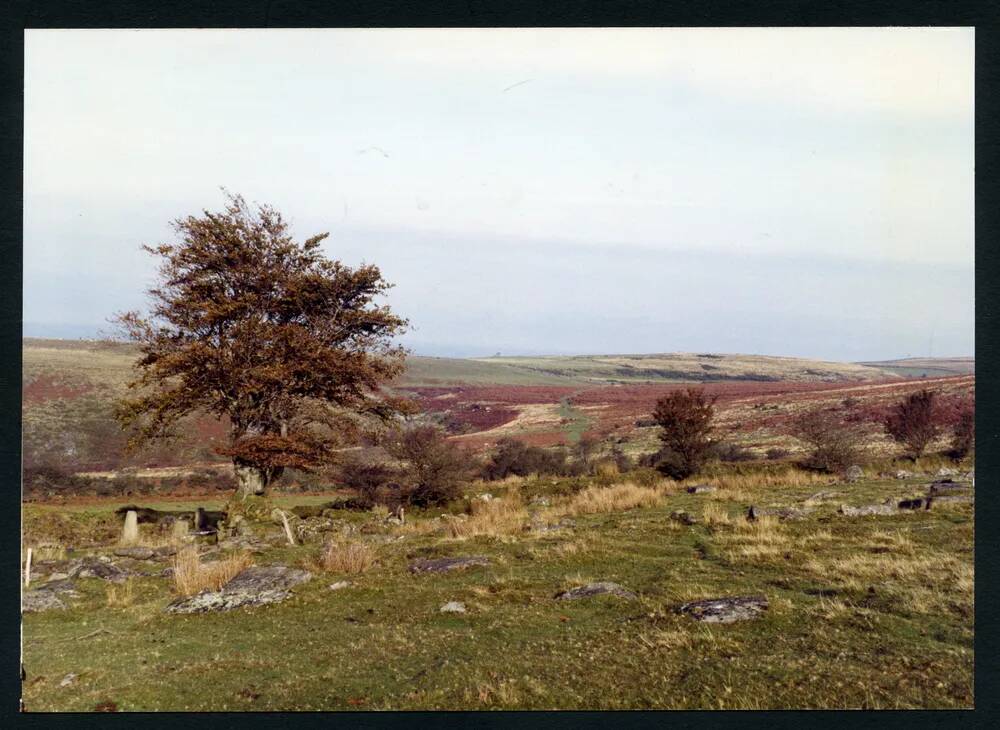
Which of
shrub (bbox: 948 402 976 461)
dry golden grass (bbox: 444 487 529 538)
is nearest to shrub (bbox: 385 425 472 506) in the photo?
dry golden grass (bbox: 444 487 529 538)

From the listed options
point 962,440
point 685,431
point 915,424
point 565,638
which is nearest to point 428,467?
point 685,431

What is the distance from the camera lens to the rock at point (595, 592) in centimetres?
1113

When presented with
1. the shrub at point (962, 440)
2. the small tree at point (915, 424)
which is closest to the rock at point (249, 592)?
the small tree at point (915, 424)

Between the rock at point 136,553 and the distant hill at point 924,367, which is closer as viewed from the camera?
the rock at point 136,553

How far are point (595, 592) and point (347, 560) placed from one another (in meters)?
5.26

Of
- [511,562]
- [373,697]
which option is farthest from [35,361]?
[373,697]

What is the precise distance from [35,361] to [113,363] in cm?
586

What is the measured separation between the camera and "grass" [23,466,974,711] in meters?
8.06

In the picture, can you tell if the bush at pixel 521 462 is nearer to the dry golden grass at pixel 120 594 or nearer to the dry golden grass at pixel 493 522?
the dry golden grass at pixel 493 522

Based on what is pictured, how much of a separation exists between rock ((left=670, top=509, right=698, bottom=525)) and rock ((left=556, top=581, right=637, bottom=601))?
6.77 metres

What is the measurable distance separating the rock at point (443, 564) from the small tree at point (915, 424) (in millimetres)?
20861

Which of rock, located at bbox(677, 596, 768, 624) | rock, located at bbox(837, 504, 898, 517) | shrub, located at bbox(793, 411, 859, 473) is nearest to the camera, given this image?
rock, located at bbox(677, 596, 768, 624)

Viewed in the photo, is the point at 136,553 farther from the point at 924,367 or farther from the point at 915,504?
the point at 924,367

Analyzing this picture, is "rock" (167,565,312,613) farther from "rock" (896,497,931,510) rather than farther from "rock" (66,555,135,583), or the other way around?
"rock" (896,497,931,510)
